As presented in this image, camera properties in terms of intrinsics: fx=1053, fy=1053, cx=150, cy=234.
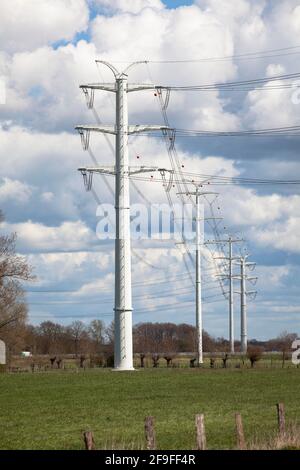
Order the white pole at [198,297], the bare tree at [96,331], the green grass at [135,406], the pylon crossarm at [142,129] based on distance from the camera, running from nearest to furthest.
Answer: the green grass at [135,406], the pylon crossarm at [142,129], the white pole at [198,297], the bare tree at [96,331]

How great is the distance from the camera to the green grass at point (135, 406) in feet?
107

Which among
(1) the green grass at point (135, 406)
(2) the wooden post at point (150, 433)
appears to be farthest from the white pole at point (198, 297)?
(2) the wooden post at point (150, 433)

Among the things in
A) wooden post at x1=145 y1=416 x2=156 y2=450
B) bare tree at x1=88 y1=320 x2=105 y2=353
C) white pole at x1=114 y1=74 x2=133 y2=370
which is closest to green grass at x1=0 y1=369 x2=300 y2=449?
wooden post at x1=145 y1=416 x2=156 y2=450

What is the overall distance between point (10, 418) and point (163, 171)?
27967 mm

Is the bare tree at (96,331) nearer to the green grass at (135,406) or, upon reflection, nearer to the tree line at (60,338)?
the tree line at (60,338)

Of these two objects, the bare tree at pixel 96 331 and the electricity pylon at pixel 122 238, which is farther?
the bare tree at pixel 96 331

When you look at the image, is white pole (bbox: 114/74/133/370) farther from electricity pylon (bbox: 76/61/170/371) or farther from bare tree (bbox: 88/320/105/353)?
bare tree (bbox: 88/320/105/353)

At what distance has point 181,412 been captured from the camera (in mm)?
42469

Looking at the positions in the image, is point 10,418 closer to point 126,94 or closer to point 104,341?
point 126,94

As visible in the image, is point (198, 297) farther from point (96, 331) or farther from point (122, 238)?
point (96, 331)

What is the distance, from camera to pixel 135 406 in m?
46.4

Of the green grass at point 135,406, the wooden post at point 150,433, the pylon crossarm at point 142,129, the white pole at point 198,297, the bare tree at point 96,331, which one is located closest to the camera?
the wooden post at point 150,433

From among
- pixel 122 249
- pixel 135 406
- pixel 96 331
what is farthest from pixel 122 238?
pixel 96 331
